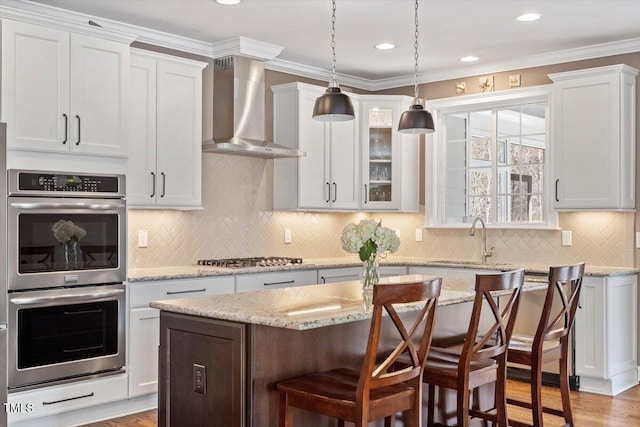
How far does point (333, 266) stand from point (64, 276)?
2368 millimetres

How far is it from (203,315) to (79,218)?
5.52ft

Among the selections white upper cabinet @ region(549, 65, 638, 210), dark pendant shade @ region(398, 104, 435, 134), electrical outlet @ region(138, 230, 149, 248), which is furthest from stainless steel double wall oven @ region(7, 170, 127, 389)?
white upper cabinet @ region(549, 65, 638, 210)

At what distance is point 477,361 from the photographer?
3.20 m

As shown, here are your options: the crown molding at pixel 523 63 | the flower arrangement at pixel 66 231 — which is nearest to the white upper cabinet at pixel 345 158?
the crown molding at pixel 523 63

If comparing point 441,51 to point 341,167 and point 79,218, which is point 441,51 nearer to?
point 341,167

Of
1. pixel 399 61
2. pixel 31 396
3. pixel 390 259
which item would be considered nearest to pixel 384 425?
pixel 31 396

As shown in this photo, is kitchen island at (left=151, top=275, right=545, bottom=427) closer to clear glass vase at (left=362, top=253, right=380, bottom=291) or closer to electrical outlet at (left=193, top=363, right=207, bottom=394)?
electrical outlet at (left=193, top=363, right=207, bottom=394)

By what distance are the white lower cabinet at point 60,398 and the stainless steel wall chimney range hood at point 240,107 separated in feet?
6.41

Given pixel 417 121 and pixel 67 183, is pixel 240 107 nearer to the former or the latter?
pixel 67 183

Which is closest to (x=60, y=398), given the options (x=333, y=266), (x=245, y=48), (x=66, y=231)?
(x=66, y=231)

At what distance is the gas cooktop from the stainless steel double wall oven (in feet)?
3.70

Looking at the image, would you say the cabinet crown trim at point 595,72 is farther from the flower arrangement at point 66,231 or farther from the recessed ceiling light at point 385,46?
the flower arrangement at point 66,231

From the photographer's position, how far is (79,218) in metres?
4.18

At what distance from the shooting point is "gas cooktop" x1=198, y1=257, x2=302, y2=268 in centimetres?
539
